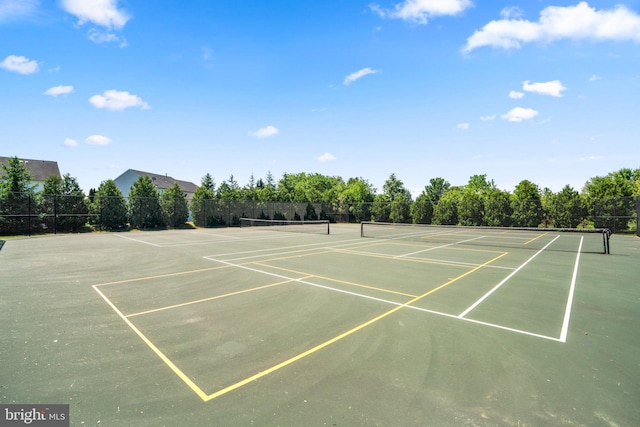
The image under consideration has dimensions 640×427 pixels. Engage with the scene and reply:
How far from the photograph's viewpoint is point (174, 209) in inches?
1421

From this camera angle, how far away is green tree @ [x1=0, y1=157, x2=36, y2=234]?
25891mm

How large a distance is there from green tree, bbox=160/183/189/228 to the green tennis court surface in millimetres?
26645

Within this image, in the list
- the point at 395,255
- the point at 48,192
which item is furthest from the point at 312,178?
the point at 395,255

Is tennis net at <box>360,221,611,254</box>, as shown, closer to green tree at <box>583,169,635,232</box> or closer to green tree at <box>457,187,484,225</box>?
green tree at <box>583,169,635,232</box>

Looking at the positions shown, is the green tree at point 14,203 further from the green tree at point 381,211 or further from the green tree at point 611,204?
the green tree at point 611,204

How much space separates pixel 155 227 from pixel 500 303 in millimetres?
35695

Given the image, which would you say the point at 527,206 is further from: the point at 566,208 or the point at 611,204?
the point at 611,204

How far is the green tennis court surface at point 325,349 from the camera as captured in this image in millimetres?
3428

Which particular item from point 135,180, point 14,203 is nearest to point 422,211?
point 14,203

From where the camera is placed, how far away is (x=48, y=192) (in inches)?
1148

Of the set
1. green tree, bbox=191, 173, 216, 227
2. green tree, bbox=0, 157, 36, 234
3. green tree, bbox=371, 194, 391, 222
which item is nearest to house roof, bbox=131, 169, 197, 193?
green tree, bbox=191, 173, 216, 227

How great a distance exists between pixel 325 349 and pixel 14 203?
3425 centimetres

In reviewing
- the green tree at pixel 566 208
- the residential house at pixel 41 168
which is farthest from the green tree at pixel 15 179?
the green tree at pixel 566 208

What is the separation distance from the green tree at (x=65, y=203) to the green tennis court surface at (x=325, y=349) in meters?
23.3
